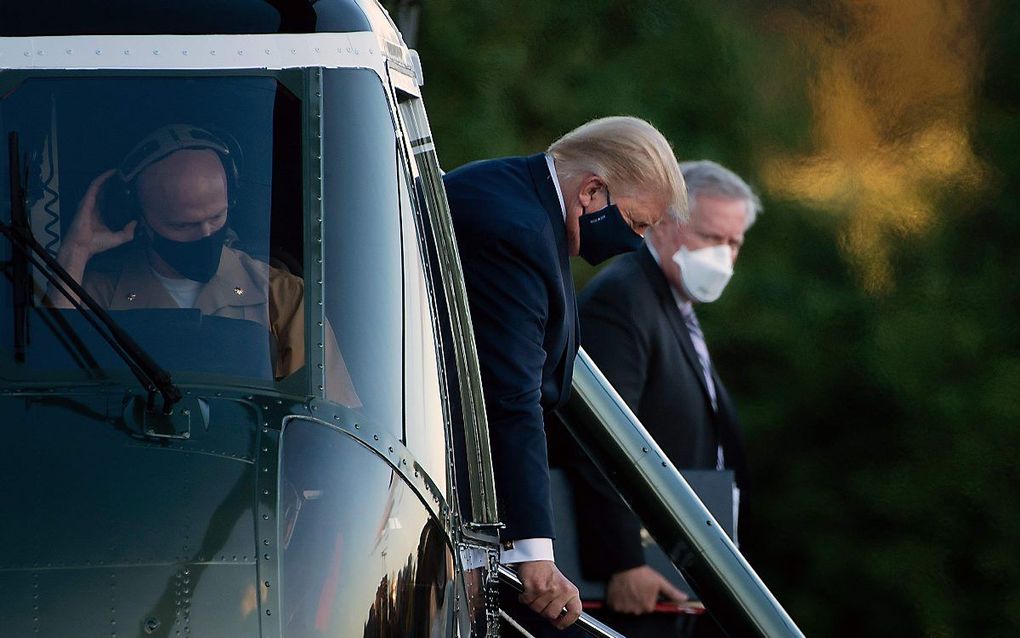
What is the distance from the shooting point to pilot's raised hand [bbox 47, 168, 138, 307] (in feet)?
10.0

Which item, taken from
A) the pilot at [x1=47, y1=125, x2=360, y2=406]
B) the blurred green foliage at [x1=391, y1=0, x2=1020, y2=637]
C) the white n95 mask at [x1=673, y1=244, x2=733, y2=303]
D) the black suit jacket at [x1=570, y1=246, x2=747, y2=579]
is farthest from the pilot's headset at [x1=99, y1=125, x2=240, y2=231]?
the blurred green foliage at [x1=391, y1=0, x2=1020, y2=637]

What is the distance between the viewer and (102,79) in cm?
322

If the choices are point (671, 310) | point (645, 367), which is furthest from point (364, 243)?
point (671, 310)

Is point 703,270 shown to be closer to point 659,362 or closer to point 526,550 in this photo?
point 659,362

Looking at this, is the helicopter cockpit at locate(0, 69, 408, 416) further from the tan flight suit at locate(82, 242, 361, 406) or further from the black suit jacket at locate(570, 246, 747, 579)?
the black suit jacket at locate(570, 246, 747, 579)

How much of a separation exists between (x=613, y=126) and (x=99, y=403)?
1669mm

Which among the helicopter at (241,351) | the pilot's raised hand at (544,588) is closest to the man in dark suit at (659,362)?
the pilot's raised hand at (544,588)

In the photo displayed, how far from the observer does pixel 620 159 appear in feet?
13.3

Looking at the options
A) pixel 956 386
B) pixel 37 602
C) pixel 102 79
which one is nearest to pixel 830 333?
pixel 956 386

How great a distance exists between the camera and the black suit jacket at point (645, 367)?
5250mm

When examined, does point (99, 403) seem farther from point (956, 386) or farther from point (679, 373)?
point (956, 386)

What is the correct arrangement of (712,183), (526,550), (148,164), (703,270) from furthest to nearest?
(712,183)
(703,270)
(526,550)
(148,164)

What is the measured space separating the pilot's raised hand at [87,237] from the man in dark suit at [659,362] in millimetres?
2372

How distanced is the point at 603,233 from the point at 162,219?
4.11 ft
